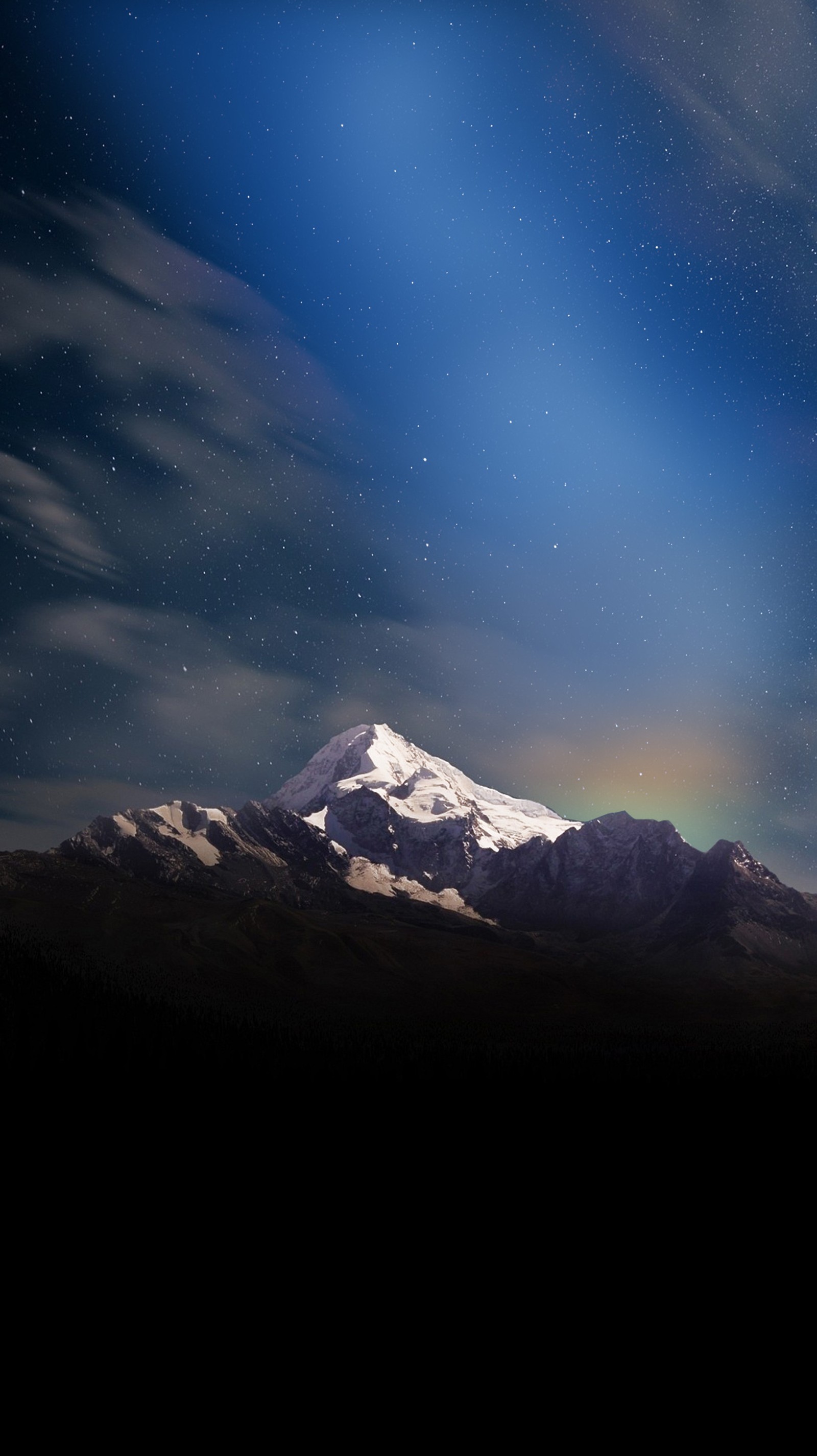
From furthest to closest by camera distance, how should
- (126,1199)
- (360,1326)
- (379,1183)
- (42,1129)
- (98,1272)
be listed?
(42,1129) → (379,1183) → (126,1199) → (98,1272) → (360,1326)

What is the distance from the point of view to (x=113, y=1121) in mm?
93500

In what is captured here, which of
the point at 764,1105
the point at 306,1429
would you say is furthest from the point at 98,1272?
the point at 764,1105

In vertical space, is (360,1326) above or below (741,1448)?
below

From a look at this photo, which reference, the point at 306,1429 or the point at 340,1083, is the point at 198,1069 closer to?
the point at 340,1083

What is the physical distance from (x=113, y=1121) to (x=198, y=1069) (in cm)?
4470

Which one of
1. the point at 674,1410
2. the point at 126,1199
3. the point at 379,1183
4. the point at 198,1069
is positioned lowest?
the point at 198,1069

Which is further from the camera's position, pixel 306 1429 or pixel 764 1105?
pixel 764 1105

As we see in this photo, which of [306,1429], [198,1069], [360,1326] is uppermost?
[306,1429]

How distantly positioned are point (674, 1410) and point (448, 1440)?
30.2 ft

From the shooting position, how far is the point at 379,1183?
72.4m

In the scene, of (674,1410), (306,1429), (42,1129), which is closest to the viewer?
(306,1429)

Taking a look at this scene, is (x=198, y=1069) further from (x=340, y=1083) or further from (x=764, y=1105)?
(x=764, y=1105)

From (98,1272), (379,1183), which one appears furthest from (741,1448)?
(379,1183)

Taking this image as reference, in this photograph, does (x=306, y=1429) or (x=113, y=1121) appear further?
(x=113, y=1121)
